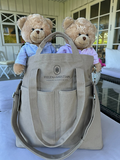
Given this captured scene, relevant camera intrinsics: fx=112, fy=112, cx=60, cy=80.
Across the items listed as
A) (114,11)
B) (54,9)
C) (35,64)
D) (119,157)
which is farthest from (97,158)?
(54,9)

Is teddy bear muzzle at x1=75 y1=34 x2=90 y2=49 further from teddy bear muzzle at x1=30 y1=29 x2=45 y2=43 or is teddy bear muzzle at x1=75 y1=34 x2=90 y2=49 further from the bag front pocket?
the bag front pocket

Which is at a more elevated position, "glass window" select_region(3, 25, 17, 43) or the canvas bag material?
"glass window" select_region(3, 25, 17, 43)

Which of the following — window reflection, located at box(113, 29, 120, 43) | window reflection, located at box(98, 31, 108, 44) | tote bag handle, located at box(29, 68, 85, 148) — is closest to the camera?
tote bag handle, located at box(29, 68, 85, 148)

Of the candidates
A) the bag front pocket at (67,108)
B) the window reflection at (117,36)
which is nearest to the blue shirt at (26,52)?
the bag front pocket at (67,108)

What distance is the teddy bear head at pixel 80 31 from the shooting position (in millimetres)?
590

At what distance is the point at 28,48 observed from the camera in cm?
57

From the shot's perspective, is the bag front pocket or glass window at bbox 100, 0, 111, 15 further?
glass window at bbox 100, 0, 111, 15

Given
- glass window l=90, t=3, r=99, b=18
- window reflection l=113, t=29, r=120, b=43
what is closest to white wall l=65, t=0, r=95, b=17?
glass window l=90, t=3, r=99, b=18

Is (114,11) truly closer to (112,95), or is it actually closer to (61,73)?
(112,95)

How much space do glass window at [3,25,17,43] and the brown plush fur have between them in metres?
3.53

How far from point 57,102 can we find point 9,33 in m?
3.82

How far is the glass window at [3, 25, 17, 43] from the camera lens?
137 inches

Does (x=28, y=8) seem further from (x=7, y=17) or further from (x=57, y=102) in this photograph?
(x=57, y=102)

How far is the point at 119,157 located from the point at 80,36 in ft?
1.86
